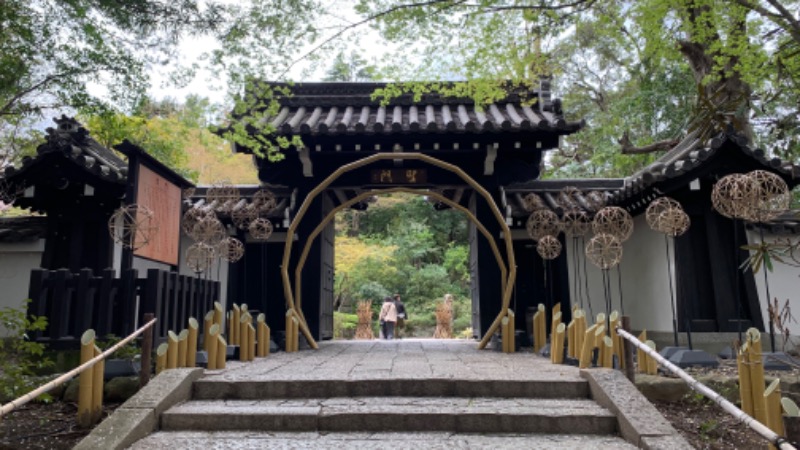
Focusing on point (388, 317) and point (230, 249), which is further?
point (388, 317)

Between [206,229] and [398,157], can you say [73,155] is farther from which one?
[398,157]

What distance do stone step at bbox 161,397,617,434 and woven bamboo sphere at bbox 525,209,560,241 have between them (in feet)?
16.4

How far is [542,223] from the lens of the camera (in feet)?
29.5

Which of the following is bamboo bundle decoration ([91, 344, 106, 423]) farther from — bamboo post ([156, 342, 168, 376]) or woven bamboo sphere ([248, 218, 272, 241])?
woven bamboo sphere ([248, 218, 272, 241])

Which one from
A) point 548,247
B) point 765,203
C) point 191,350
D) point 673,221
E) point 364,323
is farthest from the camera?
point 364,323

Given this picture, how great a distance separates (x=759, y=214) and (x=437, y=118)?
212 inches

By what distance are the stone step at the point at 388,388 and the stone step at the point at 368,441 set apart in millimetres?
656

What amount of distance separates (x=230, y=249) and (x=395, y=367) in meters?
5.00

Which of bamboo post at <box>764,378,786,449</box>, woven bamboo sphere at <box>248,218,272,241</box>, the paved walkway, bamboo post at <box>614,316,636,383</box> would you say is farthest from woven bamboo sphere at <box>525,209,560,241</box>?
bamboo post at <box>764,378,786,449</box>

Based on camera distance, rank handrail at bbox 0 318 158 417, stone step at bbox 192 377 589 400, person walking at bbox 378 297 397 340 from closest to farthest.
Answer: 1. handrail at bbox 0 318 158 417
2. stone step at bbox 192 377 589 400
3. person walking at bbox 378 297 397 340

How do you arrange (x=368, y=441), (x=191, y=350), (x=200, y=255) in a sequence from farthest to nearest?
(x=200, y=255)
(x=191, y=350)
(x=368, y=441)

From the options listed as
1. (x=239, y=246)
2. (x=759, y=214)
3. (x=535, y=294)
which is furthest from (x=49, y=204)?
(x=759, y=214)

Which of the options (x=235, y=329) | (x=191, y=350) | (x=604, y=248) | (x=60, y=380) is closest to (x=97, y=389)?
(x=191, y=350)

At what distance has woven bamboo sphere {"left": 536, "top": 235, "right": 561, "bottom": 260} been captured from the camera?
8.84 metres
